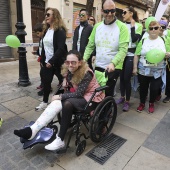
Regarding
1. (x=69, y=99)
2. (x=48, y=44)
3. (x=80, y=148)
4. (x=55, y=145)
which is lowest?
(x=80, y=148)

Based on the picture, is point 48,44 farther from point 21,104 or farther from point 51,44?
point 21,104

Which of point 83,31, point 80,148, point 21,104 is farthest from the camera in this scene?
point 83,31

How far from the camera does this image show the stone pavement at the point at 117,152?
2.31 metres

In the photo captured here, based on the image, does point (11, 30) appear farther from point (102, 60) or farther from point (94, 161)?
point (94, 161)

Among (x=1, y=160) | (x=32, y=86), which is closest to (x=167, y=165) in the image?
(x=1, y=160)

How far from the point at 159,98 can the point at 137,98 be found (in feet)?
1.64

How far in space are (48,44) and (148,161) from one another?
254cm

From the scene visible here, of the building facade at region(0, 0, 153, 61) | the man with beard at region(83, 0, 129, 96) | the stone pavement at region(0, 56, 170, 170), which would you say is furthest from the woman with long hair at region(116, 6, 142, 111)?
the building facade at region(0, 0, 153, 61)

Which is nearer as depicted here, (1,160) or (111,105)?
(1,160)

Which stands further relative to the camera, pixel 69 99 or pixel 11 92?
pixel 11 92

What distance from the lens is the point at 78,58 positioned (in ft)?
8.23

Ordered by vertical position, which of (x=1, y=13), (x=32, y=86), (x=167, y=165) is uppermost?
(x=1, y=13)

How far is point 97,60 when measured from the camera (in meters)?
3.07

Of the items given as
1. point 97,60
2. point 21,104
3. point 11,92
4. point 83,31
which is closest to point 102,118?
point 97,60
